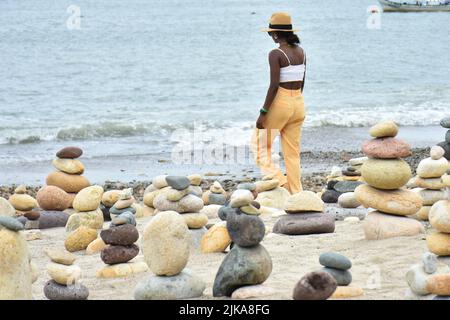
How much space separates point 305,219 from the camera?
7219 millimetres

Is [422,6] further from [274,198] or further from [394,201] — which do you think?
[394,201]

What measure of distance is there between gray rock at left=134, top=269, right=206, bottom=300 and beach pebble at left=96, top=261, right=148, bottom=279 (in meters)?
0.90

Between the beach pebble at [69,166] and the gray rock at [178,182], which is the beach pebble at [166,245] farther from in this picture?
the beach pebble at [69,166]

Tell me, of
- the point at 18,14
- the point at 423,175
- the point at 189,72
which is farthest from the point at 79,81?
the point at 18,14

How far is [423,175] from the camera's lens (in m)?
7.24

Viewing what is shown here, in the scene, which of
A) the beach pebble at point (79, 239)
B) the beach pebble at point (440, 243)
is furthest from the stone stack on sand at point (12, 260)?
the beach pebble at point (79, 239)

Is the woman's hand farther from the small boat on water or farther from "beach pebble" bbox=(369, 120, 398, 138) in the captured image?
the small boat on water

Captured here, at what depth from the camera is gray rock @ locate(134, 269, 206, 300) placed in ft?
16.9

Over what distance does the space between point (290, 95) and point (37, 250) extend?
2.81 m

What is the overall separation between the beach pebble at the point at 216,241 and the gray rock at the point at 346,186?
2.45m

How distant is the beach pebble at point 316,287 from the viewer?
183 inches

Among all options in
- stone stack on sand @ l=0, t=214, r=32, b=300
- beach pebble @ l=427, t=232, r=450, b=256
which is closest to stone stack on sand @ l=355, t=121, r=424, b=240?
beach pebble @ l=427, t=232, r=450, b=256

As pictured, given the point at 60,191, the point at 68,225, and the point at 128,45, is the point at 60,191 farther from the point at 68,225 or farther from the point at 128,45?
the point at 128,45

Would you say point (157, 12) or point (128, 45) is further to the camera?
point (157, 12)
